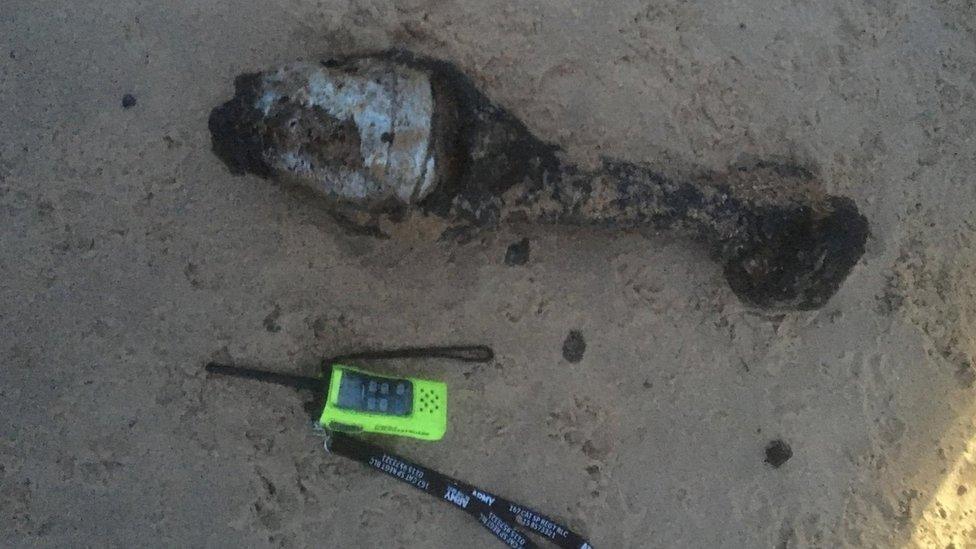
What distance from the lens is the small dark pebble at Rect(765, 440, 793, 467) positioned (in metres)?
1.85

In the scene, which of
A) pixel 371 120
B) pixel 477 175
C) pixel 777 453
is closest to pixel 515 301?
pixel 477 175

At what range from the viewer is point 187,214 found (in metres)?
1.68

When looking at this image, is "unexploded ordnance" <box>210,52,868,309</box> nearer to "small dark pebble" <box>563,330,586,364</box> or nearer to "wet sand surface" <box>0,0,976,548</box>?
"wet sand surface" <box>0,0,976,548</box>

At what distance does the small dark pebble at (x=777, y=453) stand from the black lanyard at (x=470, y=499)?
1.61 ft

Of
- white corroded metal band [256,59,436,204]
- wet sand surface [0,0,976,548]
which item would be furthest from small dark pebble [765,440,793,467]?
white corroded metal band [256,59,436,204]

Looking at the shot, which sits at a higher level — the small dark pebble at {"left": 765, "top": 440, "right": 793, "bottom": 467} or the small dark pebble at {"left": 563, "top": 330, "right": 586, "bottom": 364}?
the small dark pebble at {"left": 563, "top": 330, "right": 586, "bottom": 364}

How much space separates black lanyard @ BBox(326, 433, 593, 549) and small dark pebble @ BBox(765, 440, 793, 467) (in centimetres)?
49

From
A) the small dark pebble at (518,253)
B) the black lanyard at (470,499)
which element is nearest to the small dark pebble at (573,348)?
the small dark pebble at (518,253)

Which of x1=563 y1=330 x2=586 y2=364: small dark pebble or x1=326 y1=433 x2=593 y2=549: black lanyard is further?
x1=563 y1=330 x2=586 y2=364: small dark pebble

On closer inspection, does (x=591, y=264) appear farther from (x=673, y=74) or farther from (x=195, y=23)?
(x=195, y=23)

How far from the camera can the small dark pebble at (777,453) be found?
185 cm

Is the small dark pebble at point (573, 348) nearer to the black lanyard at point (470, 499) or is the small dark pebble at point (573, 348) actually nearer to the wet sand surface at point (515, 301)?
the wet sand surface at point (515, 301)

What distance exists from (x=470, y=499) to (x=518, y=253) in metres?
0.57

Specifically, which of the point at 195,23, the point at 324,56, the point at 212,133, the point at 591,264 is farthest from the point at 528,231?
the point at 195,23
